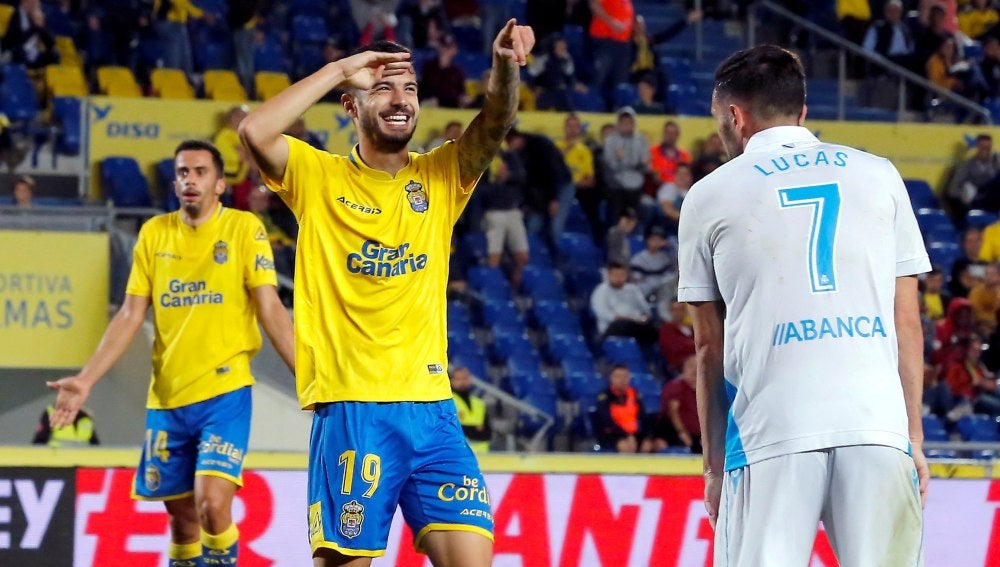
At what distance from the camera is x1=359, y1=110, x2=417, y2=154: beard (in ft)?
16.7

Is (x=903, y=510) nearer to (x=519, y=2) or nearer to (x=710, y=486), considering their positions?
(x=710, y=486)

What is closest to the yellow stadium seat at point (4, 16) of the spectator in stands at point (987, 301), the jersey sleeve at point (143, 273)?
the jersey sleeve at point (143, 273)

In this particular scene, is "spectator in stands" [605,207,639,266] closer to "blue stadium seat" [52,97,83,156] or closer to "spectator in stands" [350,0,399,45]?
"spectator in stands" [350,0,399,45]

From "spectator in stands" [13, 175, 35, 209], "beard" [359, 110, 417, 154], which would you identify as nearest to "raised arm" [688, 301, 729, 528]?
"beard" [359, 110, 417, 154]

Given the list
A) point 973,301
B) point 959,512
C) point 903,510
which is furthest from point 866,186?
point 973,301

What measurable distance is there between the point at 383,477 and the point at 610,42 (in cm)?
1334

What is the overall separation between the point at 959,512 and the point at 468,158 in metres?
4.58

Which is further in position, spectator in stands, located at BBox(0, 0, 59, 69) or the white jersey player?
spectator in stands, located at BBox(0, 0, 59, 69)

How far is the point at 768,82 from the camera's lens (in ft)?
13.5

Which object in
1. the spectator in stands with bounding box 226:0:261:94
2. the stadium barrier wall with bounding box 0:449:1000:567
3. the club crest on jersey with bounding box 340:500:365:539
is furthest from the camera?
the spectator in stands with bounding box 226:0:261:94

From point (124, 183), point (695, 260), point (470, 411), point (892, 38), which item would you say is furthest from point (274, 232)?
point (695, 260)

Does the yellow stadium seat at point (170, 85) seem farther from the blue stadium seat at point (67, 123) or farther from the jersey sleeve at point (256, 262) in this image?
the jersey sleeve at point (256, 262)

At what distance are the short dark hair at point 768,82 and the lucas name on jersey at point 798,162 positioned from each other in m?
0.14

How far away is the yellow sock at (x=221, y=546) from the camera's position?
23.9 feet
